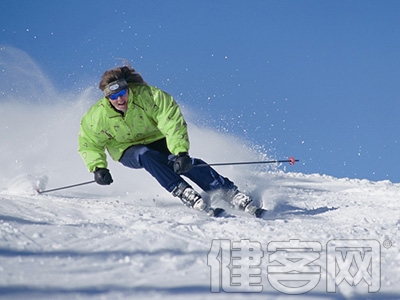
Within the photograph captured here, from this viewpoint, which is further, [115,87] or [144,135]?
[144,135]

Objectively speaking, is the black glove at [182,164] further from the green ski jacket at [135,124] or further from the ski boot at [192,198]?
A: the ski boot at [192,198]

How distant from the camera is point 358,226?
3750 millimetres

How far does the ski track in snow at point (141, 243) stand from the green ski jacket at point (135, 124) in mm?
548

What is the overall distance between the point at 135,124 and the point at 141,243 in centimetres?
192

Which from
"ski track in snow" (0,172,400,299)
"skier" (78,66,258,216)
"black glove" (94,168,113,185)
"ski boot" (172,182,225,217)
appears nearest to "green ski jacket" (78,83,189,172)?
"skier" (78,66,258,216)

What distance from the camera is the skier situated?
432 centimetres

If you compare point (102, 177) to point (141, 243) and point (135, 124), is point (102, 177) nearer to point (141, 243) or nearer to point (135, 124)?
point (135, 124)

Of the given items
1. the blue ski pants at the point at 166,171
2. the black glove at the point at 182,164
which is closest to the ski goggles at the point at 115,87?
the blue ski pants at the point at 166,171

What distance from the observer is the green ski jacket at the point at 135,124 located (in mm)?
4348

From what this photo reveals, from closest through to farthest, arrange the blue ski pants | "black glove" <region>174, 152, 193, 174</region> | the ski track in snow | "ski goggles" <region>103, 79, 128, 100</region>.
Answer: the ski track in snow
"black glove" <region>174, 152, 193, 174</region>
"ski goggles" <region>103, 79, 128, 100</region>
the blue ski pants

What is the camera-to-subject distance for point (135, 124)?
4547 millimetres

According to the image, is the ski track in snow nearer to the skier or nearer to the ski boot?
the ski boot

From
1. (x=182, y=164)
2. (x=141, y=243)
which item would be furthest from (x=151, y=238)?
(x=182, y=164)

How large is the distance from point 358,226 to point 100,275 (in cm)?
224
